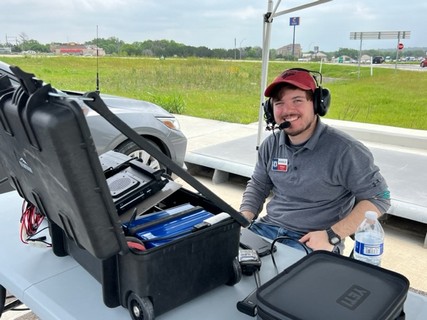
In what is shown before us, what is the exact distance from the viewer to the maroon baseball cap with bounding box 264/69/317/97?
1.61 m

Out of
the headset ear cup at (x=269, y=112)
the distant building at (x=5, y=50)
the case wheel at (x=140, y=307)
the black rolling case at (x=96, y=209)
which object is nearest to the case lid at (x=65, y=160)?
the black rolling case at (x=96, y=209)

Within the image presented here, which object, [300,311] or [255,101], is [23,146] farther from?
[255,101]

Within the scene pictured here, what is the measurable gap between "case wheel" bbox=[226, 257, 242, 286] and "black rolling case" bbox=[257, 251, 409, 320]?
15 centimetres

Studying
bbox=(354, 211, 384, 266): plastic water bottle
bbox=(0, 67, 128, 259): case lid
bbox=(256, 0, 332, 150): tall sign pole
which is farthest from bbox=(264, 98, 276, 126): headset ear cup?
bbox=(256, 0, 332, 150): tall sign pole

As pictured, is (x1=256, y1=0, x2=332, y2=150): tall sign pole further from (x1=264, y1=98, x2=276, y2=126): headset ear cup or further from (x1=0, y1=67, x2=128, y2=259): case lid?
(x1=0, y1=67, x2=128, y2=259): case lid

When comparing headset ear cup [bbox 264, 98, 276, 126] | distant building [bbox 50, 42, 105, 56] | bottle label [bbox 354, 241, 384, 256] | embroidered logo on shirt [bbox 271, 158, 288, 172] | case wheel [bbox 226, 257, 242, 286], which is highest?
distant building [bbox 50, 42, 105, 56]

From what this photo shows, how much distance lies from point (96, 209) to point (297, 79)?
3.57 feet

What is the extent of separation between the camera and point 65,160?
71 cm

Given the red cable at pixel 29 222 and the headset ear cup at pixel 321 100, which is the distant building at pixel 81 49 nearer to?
the red cable at pixel 29 222

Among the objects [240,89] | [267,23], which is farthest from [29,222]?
[240,89]

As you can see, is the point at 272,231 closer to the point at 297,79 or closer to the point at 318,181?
the point at 318,181

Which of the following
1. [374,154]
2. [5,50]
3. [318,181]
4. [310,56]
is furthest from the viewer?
[310,56]

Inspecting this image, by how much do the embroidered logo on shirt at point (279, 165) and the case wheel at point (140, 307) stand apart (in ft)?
3.17

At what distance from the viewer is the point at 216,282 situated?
1.01 m
